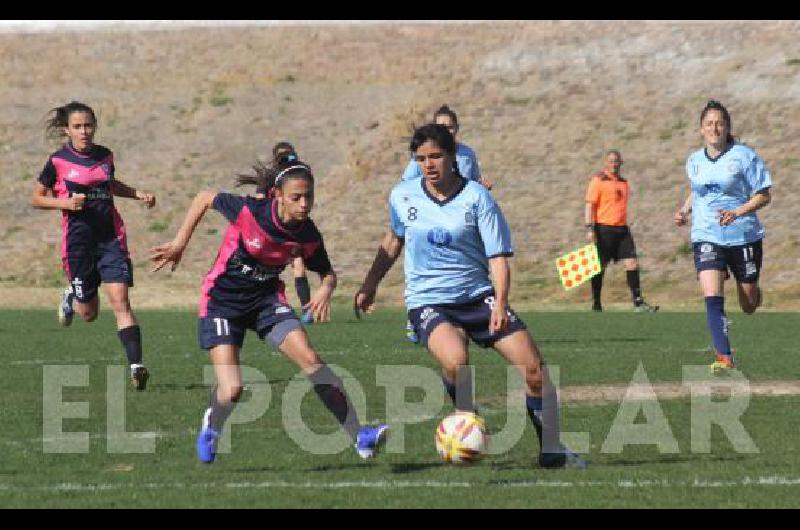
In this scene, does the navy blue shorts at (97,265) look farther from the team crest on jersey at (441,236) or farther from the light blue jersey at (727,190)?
the team crest on jersey at (441,236)

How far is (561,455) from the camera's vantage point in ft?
29.2

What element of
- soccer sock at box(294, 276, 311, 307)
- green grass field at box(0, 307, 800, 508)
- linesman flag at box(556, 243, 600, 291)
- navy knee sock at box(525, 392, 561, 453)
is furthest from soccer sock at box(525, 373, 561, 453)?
linesman flag at box(556, 243, 600, 291)

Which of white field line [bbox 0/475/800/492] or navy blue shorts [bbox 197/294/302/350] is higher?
navy blue shorts [bbox 197/294/302/350]

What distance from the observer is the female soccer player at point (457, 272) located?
9.25m

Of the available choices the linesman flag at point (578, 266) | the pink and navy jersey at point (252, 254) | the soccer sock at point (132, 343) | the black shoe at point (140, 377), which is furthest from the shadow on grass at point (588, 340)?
the pink and navy jersey at point (252, 254)

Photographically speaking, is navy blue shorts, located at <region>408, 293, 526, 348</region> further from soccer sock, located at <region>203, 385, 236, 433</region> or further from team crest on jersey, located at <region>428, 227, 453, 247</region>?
soccer sock, located at <region>203, 385, 236, 433</region>

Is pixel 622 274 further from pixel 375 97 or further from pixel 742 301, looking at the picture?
pixel 375 97

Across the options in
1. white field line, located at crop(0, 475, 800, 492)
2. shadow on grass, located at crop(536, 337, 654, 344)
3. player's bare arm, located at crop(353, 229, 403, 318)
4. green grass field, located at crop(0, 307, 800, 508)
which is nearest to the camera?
green grass field, located at crop(0, 307, 800, 508)

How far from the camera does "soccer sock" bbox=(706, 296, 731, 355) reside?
14.4 metres

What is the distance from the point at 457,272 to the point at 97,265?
5202 mm

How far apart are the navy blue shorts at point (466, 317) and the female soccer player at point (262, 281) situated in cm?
55

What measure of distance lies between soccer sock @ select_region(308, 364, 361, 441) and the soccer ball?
0.58 m

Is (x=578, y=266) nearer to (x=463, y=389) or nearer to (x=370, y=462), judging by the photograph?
(x=463, y=389)

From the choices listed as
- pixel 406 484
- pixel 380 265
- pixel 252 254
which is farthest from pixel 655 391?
pixel 406 484
